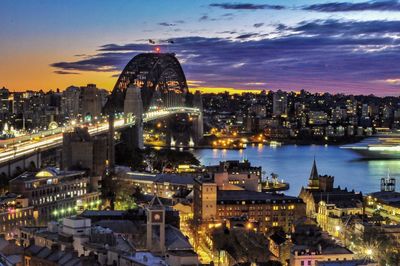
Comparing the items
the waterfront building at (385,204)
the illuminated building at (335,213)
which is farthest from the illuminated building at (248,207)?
the waterfront building at (385,204)

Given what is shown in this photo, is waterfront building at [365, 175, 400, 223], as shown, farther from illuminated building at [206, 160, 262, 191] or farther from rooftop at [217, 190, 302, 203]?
illuminated building at [206, 160, 262, 191]

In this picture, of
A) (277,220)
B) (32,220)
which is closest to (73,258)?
(32,220)

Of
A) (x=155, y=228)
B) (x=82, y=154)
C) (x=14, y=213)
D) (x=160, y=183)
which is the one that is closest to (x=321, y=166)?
(x=160, y=183)

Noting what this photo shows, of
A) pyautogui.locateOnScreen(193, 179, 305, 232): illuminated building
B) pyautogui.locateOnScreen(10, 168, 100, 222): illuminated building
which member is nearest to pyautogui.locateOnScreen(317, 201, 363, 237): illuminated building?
pyautogui.locateOnScreen(193, 179, 305, 232): illuminated building

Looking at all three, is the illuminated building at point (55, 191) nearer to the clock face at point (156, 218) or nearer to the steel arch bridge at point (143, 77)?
the clock face at point (156, 218)

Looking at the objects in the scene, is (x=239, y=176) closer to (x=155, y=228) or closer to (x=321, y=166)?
(x=155, y=228)

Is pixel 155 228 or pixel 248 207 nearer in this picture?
pixel 155 228

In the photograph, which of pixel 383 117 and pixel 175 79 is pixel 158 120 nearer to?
pixel 175 79
